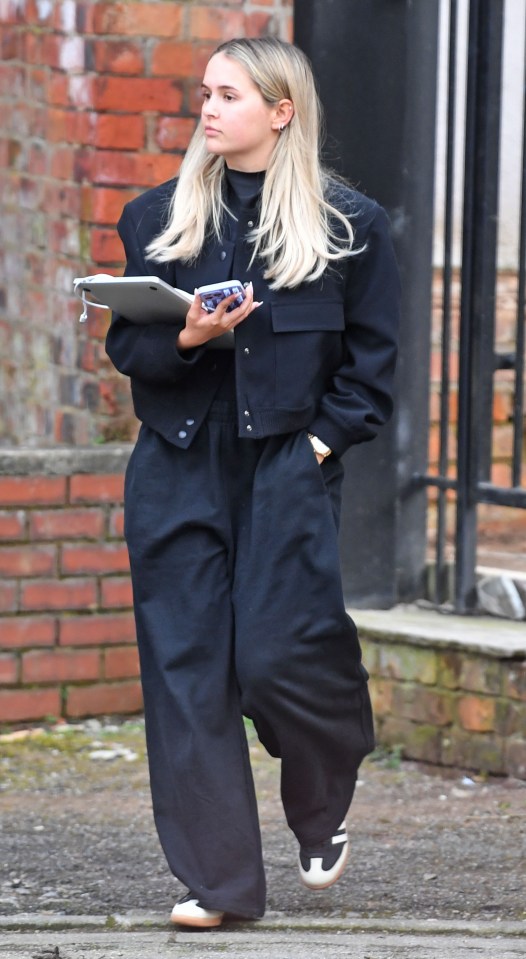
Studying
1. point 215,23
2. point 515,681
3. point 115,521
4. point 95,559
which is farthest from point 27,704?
point 215,23

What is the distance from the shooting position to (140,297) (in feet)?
10.6

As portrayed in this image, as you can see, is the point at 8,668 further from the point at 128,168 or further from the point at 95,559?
the point at 128,168

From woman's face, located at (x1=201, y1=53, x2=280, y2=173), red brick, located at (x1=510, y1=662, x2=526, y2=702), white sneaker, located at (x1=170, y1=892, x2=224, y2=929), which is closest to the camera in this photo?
woman's face, located at (x1=201, y1=53, x2=280, y2=173)

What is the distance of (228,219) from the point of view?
11.1 ft

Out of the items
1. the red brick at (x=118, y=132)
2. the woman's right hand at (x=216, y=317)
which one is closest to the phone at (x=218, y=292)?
the woman's right hand at (x=216, y=317)

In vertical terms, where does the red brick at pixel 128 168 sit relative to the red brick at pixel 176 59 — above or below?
below

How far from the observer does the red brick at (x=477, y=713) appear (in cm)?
465

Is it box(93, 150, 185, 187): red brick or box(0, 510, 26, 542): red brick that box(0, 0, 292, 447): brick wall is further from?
box(0, 510, 26, 542): red brick

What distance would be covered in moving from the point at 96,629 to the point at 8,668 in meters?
0.28

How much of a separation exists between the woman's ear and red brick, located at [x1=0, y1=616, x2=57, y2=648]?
2102 millimetres

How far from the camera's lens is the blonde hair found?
10.8 ft

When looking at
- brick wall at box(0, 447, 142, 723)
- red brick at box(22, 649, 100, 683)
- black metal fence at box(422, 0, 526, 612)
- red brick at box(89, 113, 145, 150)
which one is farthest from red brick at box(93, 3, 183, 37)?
red brick at box(22, 649, 100, 683)

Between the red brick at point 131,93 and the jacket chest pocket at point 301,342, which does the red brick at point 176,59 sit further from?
the jacket chest pocket at point 301,342

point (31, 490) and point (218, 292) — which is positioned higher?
point (218, 292)
